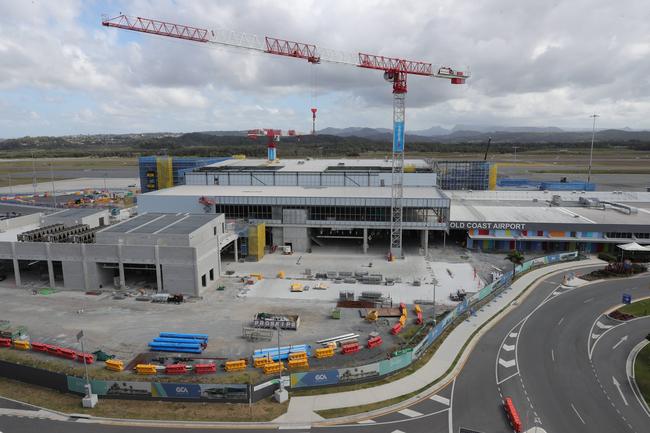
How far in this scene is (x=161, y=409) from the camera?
30359 millimetres

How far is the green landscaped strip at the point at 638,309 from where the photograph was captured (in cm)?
4709

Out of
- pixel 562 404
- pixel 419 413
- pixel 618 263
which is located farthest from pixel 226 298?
pixel 618 263

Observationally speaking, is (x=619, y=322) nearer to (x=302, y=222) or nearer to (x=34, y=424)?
(x=302, y=222)

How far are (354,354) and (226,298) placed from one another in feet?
63.7

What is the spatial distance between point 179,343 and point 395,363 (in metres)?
18.7

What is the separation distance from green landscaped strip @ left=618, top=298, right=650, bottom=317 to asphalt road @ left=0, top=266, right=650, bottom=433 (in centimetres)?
216

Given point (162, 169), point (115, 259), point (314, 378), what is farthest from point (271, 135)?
point (314, 378)

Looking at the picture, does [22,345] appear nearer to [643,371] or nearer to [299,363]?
[299,363]

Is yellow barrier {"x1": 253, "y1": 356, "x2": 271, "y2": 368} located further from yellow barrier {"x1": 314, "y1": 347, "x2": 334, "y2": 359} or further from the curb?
the curb

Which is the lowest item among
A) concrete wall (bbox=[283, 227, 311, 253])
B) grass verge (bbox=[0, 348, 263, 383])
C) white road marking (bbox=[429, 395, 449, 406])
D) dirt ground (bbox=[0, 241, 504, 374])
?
white road marking (bbox=[429, 395, 449, 406])

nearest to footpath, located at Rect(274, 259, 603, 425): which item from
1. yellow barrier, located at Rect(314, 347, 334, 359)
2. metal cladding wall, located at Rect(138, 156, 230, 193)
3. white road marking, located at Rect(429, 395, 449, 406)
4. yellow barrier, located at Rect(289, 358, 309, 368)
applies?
white road marking, located at Rect(429, 395, 449, 406)

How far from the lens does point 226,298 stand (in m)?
51.0

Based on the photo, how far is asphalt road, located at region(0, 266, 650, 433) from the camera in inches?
1125

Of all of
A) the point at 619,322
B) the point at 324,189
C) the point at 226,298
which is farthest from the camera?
the point at 324,189
